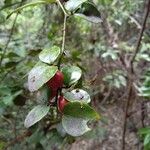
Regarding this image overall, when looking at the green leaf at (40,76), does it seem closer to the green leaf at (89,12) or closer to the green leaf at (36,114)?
the green leaf at (36,114)

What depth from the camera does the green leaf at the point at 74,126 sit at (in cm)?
57

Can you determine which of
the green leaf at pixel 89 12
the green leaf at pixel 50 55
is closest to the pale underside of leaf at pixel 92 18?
the green leaf at pixel 89 12

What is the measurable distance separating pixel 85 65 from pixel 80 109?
7.38 ft

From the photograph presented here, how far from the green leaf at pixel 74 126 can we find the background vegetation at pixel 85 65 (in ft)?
0.94

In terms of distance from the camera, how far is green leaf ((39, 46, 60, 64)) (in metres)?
0.62

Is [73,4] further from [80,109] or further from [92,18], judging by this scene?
→ [80,109]

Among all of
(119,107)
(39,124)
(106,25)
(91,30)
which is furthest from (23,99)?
(119,107)

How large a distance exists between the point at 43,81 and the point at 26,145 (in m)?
0.93

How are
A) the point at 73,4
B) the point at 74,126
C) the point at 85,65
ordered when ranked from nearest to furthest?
the point at 74,126 < the point at 73,4 < the point at 85,65

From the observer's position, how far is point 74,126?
0.58 meters

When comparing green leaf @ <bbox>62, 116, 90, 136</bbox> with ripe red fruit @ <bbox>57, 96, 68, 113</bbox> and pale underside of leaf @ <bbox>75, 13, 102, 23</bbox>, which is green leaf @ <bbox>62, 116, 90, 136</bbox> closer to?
ripe red fruit @ <bbox>57, 96, 68, 113</bbox>

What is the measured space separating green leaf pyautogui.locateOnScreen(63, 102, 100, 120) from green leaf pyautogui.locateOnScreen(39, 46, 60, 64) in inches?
3.1

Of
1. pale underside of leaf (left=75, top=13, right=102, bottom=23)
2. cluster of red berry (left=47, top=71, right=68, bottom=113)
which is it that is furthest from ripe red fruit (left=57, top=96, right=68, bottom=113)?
pale underside of leaf (left=75, top=13, right=102, bottom=23)

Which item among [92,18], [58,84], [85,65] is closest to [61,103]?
[58,84]
